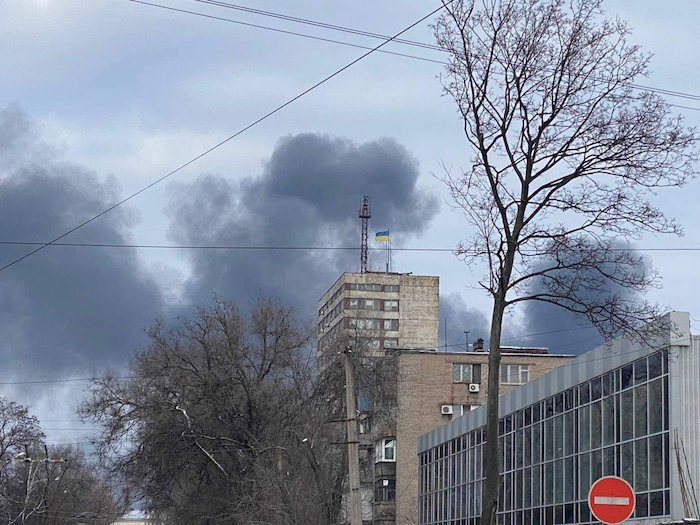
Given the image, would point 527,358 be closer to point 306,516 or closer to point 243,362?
point 243,362

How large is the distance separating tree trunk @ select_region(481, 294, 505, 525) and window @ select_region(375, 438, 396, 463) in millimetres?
57614

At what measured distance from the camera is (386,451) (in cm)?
7831

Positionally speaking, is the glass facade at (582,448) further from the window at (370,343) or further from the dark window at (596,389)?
the window at (370,343)

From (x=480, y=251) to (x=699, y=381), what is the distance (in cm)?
1015

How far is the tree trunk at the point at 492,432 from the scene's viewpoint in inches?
787

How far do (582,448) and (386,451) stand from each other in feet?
145

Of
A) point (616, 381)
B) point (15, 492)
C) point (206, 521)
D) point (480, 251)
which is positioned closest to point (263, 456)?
point (206, 521)

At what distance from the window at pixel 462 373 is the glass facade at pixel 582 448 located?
82.8ft

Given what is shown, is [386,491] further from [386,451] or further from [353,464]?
[353,464]

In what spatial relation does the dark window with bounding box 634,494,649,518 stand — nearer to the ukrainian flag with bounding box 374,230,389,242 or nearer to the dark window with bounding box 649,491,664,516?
the dark window with bounding box 649,491,664,516

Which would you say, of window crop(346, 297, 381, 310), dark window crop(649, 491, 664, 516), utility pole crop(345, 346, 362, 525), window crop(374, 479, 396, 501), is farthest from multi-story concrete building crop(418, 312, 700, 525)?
window crop(346, 297, 381, 310)

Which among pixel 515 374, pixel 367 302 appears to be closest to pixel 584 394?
pixel 515 374

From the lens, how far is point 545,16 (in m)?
20.4

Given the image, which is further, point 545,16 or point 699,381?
point 699,381
